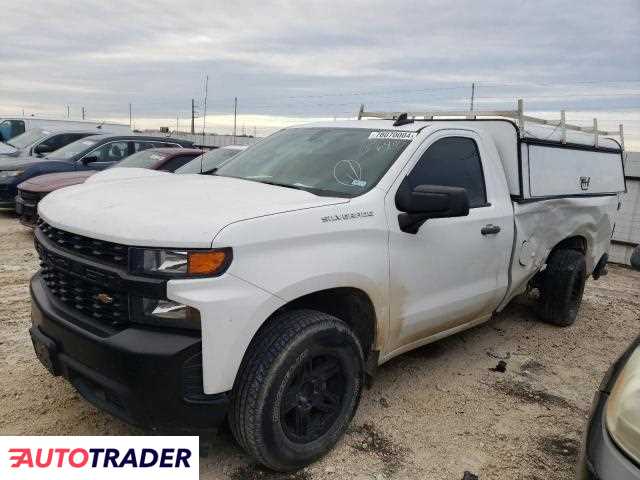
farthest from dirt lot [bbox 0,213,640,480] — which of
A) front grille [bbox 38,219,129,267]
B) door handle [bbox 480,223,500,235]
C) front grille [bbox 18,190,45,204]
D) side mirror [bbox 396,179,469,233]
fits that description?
front grille [bbox 18,190,45,204]

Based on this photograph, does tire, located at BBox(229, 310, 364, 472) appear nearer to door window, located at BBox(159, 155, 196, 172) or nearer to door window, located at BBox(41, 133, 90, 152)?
door window, located at BBox(159, 155, 196, 172)

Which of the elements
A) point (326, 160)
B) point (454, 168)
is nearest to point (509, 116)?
point (454, 168)

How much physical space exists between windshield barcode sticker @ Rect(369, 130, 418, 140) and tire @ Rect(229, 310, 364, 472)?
53.7 inches

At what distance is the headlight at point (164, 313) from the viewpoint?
2.31 metres

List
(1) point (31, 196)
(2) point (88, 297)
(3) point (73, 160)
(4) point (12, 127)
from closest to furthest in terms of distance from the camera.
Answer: (2) point (88, 297) < (1) point (31, 196) < (3) point (73, 160) < (4) point (12, 127)

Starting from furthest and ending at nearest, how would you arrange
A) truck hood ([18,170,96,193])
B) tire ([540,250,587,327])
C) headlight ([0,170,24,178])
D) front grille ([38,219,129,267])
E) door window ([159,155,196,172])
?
headlight ([0,170,24,178])
door window ([159,155,196,172])
truck hood ([18,170,96,193])
tire ([540,250,587,327])
front grille ([38,219,129,267])

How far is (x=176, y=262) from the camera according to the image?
7.64ft

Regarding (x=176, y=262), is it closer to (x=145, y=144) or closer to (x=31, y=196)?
(x=31, y=196)

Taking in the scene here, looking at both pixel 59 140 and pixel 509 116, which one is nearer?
pixel 509 116

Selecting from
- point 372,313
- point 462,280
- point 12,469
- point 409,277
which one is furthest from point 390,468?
point 12,469

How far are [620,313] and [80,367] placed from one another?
5.93m

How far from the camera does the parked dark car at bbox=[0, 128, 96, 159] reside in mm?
11946

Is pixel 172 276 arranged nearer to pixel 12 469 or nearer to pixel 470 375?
pixel 12 469

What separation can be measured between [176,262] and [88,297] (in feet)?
1.85
